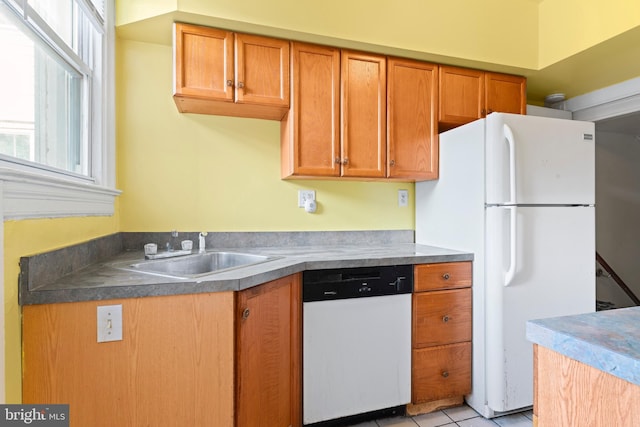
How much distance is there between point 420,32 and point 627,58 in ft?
4.41

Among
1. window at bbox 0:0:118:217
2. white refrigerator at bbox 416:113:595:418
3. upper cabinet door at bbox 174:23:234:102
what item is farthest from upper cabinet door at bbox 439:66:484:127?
window at bbox 0:0:118:217

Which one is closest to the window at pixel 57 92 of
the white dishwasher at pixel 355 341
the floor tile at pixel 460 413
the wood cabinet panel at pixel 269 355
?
the wood cabinet panel at pixel 269 355

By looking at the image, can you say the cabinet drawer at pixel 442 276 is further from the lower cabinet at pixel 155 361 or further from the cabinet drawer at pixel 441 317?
the lower cabinet at pixel 155 361

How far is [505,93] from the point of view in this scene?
7.45ft

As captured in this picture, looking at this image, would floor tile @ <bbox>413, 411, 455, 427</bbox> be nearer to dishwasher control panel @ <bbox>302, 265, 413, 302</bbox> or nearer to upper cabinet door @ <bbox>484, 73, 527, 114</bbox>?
dishwasher control panel @ <bbox>302, 265, 413, 302</bbox>

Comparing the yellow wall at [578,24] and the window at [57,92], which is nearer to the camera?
the window at [57,92]

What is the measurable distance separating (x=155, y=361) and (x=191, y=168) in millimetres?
1229

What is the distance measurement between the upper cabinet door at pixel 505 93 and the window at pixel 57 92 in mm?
2381

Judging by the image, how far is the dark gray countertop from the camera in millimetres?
1014

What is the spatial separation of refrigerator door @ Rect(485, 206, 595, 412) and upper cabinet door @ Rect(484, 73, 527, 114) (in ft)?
2.72

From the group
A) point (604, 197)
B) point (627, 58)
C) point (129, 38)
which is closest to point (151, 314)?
point (129, 38)

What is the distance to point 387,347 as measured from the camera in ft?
5.76

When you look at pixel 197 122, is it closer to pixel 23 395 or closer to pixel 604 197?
pixel 23 395

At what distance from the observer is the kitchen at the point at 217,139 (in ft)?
6.10
